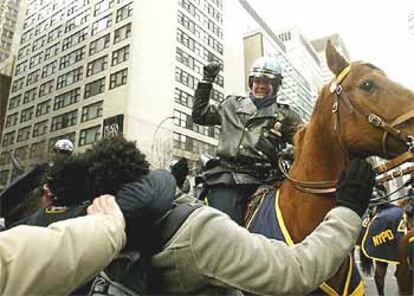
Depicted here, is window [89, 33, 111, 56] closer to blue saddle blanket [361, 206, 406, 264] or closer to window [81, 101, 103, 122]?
window [81, 101, 103, 122]

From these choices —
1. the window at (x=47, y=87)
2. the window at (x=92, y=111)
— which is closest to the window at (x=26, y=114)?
the window at (x=47, y=87)

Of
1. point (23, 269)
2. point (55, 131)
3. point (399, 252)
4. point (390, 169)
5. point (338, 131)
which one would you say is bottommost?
point (399, 252)

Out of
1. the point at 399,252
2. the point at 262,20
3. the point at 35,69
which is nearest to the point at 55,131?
the point at 35,69

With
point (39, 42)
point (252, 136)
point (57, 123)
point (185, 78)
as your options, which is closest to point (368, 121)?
point (252, 136)

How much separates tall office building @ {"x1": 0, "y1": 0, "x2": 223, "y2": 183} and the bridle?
2337 centimetres

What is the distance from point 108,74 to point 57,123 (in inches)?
284

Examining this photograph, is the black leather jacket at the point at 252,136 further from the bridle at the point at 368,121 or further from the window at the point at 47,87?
the window at the point at 47,87

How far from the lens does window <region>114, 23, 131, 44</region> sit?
30562 mm

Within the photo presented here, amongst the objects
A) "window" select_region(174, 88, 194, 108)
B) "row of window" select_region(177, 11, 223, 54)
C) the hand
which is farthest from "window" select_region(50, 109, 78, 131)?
the hand

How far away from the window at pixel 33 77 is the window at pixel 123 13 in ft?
33.4

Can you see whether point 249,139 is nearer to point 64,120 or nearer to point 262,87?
point 262,87

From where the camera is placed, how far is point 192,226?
4.61 ft

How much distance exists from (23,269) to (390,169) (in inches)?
83.2

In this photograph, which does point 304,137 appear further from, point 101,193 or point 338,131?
point 101,193
